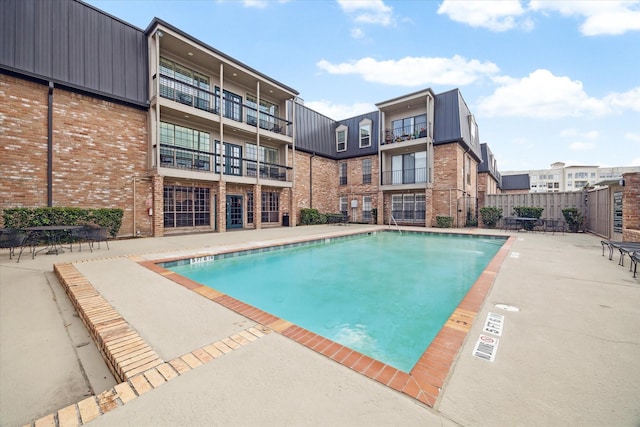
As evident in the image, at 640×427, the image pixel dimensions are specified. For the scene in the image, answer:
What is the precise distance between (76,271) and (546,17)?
1620 centimetres

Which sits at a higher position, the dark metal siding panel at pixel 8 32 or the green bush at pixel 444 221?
the dark metal siding panel at pixel 8 32

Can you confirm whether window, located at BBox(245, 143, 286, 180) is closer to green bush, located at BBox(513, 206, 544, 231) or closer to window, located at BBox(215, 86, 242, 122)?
window, located at BBox(215, 86, 242, 122)

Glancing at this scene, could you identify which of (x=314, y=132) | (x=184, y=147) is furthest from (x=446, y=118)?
(x=184, y=147)

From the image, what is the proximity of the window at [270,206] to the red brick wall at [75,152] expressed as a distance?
6.46m

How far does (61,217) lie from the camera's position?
8.34 meters

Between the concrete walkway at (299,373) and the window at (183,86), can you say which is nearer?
the concrete walkway at (299,373)

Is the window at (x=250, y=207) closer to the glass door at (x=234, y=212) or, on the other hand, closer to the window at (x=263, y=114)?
the glass door at (x=234, y=212)

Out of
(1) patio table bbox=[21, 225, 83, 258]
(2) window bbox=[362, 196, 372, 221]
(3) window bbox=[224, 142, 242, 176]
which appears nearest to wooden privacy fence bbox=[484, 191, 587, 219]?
(2) window bbox=[362, 196, 372, 221]

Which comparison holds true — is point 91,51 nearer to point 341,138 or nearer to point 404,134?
point 341,138

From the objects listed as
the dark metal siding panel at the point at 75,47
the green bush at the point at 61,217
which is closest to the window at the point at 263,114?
the dark metal siding panel at the point at 75,47

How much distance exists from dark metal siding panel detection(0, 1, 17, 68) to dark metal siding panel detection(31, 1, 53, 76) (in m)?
0.45

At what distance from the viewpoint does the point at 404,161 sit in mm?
17859

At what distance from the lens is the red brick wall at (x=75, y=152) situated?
26.3 feet

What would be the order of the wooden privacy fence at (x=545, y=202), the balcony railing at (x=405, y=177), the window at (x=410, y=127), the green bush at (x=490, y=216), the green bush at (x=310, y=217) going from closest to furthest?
1. the wooden privacy fence at (x=545, y=202)
2. the green bush at (x=490, y=216)
3. the window at (x=410, y=127)
4. the balcony railing at (x=405, y=177)
5. the green bush at (x=310, y=217)
